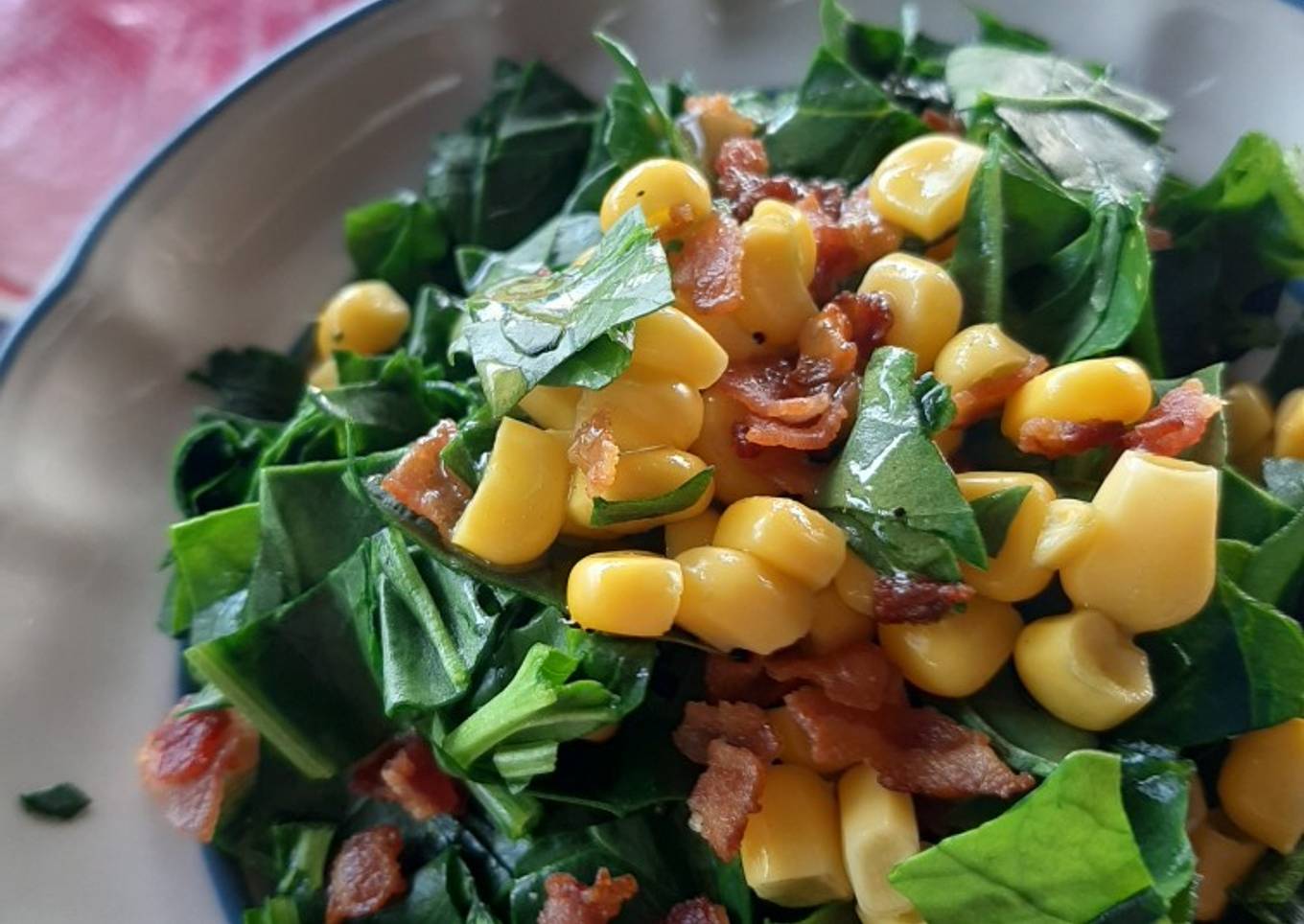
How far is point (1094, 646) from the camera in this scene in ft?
4.00

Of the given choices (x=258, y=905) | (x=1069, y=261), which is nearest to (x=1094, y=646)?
(x=1069, y=261)

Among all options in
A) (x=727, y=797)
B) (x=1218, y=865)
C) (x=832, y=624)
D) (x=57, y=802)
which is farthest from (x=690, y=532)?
(x=57, y=802)

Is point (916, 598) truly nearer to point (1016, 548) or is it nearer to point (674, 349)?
point (1016, 548)

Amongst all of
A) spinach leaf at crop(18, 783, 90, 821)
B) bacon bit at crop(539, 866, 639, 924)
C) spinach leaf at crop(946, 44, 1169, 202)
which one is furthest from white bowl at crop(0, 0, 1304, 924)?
bacon bit at crop(539, 866, 639, 924)

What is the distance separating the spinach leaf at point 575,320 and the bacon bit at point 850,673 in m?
0.37

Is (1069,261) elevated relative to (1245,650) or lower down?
elevated

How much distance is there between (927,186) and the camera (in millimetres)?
1516

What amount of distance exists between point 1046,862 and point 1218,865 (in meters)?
0.31

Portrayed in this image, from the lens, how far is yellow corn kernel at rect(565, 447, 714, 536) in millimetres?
1252

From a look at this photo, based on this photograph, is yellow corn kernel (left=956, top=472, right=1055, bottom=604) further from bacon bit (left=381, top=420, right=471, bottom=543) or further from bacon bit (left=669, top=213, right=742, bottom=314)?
bacon bit (left=381, top=420, right=471, bottom=543)

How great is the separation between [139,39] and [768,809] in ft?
8.38

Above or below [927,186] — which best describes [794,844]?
below

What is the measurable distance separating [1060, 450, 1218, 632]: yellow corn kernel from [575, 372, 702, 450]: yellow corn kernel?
0.44 meters

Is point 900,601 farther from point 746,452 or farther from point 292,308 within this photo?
point 292,308
